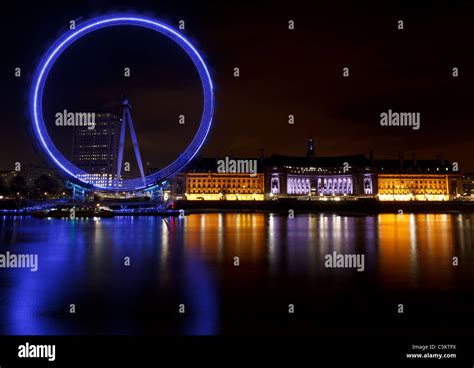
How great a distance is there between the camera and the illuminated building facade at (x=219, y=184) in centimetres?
7344

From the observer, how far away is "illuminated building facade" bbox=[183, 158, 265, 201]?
73.4m

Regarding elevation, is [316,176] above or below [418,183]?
above

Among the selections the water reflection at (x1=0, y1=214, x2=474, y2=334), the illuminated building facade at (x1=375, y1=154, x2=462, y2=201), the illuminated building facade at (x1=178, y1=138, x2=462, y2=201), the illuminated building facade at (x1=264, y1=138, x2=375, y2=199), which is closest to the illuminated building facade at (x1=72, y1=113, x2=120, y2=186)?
the illuminated building facade at (x1=178, y1=138, x2=462, y2=201)

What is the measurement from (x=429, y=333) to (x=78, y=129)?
86.9 m

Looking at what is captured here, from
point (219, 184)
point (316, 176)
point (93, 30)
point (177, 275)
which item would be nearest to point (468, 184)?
point (316, 176)

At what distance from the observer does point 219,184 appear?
7456 centimetres

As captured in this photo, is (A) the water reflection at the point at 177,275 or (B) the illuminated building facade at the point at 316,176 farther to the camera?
(B) the illuminated building facade at the point at 316,176

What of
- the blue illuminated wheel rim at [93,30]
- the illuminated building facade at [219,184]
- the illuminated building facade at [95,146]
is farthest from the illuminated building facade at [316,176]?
the blue illuminated wheel rim at [93,30]

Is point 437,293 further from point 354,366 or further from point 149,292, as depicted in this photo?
point 149,292

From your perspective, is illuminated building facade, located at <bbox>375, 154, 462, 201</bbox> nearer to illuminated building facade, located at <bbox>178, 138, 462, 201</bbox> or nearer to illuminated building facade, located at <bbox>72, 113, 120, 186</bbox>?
illuminated building facade, located at <bbox>178, 138, 462, 201</bbox>

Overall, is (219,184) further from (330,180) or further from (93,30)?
(93,30)

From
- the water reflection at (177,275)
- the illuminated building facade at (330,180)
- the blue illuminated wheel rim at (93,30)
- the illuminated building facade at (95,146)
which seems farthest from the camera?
the illuminated building facade at (95,146)

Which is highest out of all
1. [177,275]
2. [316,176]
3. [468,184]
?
[468,184]

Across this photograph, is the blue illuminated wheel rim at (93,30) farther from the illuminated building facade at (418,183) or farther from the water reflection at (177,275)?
the illuminated building facade at (418,183)
